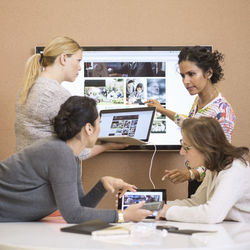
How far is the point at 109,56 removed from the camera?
3123 millimetres

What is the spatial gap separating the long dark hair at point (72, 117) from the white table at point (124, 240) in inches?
15.6

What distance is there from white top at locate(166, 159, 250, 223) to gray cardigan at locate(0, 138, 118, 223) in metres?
0.31

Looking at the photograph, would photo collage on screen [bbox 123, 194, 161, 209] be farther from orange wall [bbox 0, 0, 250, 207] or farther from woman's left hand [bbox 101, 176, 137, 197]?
woman's left hand [bbox 101, 176, 137, 197]

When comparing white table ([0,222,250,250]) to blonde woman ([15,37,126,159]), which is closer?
white table ([0,222,250,250])

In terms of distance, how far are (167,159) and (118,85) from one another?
0.65m

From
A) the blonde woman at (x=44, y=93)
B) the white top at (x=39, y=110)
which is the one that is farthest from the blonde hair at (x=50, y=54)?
the white top at (x=39, y=110)

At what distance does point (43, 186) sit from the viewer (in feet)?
5.30

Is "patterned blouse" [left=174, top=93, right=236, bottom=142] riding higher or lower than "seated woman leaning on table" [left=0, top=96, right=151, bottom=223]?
higher

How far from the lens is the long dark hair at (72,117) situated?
1.65 meters

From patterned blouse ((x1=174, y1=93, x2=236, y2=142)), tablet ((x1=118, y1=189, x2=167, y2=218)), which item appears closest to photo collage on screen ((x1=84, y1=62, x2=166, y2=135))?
tablet ((x1=118, y1=189, x2=167, y2=218))

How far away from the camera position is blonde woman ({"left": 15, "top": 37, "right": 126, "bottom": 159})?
1.99 metres

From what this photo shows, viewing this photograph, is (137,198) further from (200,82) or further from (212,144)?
(212,144)

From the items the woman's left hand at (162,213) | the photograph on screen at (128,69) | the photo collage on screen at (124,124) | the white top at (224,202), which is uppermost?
the photograph on screen at (128,69)

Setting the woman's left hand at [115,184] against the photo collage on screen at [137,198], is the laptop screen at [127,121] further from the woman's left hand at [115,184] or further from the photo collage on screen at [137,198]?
the woman's left hand at [115,184]
